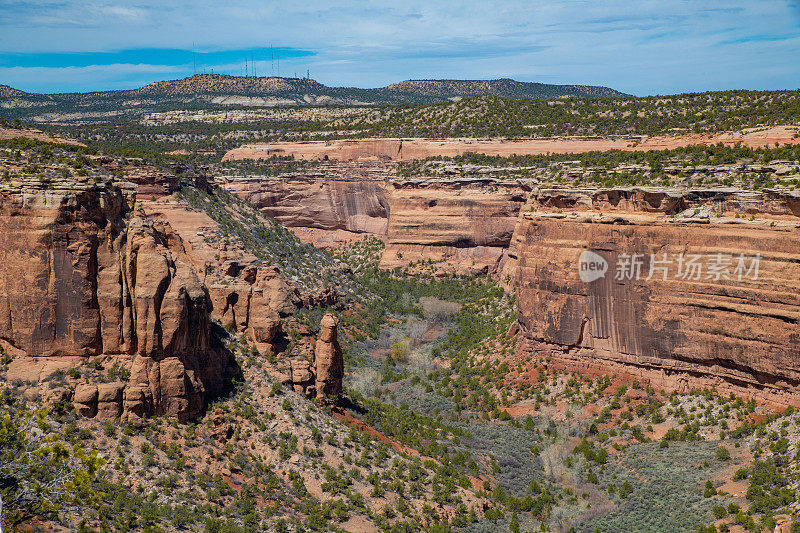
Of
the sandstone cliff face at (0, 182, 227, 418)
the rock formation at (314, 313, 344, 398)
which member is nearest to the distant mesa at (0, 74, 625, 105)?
the rock formation at (314, 313, 344, 398)

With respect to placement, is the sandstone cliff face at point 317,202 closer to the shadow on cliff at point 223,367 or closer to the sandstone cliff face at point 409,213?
the sandstone cliff face at point 409,213

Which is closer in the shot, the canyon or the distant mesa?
the canyon

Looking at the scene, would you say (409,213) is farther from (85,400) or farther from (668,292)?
(85,400)

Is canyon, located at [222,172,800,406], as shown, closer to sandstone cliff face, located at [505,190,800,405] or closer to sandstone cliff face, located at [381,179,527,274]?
sandstone cliff face, located at [505,190,800,405]

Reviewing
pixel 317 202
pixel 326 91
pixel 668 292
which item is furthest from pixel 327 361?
pixel 326 91

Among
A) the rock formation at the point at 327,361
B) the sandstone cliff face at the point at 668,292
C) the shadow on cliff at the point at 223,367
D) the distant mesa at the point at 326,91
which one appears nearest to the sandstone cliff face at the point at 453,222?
the sandstone cliff face at the point at 668,292
